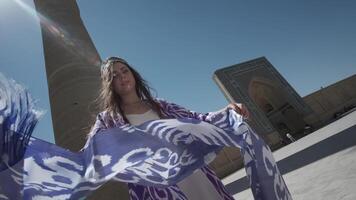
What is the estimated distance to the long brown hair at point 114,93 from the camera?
5.26 feet

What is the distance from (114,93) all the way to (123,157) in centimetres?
41

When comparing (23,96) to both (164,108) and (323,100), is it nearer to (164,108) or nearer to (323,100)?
(164,108)

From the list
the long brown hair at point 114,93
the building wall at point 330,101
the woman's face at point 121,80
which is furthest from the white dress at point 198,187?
the building wall at point 330,101

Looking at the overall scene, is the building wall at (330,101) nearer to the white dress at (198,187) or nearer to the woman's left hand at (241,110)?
the woman's left hand at (241,110)

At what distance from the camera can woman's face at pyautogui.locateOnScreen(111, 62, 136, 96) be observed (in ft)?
5.44

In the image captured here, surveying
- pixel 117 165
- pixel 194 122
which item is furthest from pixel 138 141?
pixel 194 122

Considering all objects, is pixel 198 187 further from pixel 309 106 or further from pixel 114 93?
pixel 309 106

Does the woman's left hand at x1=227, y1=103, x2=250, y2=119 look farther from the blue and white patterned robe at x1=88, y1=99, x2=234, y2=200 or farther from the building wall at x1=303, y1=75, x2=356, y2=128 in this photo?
the building wall at x1=303, y1=75, x2=356, y2=128

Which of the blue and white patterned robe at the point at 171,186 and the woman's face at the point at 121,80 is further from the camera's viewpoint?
the woman's face at the point at 121,80

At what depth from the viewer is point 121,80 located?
5.47ft

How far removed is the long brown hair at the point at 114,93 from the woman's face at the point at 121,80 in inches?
0.7

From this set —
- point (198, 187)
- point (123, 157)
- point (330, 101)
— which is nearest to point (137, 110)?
point (123, 157)

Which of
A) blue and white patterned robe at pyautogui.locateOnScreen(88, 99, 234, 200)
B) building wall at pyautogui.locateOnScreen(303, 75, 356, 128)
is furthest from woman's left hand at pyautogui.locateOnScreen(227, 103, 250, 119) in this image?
building wall at pyautogui.locateOnScreen(303, 75, 356, 128)

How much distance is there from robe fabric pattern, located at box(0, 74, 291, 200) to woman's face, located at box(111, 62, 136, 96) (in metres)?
0.16
